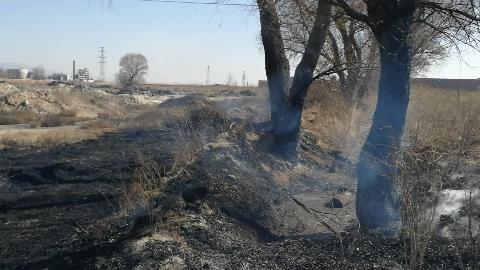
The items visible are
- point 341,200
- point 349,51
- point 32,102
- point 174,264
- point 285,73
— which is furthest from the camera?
point 32,102

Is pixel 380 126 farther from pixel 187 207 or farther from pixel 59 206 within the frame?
pixel 59 206

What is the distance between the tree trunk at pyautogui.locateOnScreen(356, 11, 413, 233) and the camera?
6770 mm

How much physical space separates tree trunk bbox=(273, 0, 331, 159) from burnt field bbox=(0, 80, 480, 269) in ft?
1.65

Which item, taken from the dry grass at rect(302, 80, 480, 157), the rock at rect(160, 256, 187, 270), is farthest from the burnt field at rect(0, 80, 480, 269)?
the dry grass at rect(302, 80, 480, 157)

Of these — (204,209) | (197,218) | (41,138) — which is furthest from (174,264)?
(41,138)

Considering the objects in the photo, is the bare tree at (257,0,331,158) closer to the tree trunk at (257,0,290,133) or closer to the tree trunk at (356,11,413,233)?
the tree trunk at (257,0,290,133)

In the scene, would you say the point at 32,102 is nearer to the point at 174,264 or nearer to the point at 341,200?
the point at 341,200

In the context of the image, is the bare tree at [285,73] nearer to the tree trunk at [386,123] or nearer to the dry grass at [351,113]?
the dry grass at [351,113]

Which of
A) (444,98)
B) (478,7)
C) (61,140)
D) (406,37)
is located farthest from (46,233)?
(444,98)

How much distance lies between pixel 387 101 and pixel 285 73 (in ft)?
20.6

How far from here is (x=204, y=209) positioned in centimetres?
738

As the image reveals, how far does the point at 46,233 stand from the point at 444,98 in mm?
19054

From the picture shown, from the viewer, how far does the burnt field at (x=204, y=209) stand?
17.7 feet

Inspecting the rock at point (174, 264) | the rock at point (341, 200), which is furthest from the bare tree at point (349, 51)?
the rock at point (174, 264)
